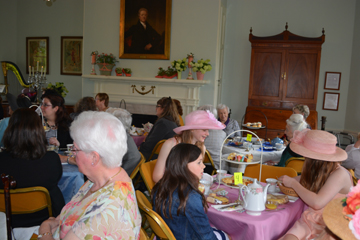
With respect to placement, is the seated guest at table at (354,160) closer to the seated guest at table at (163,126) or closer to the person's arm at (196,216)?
the seated guest at table at (163,126)

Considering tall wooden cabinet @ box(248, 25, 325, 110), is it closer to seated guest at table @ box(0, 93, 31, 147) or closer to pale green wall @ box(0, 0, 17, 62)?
seated guest at table @ box(0, 93, 31, 147)

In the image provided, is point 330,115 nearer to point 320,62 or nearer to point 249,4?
point 320,62

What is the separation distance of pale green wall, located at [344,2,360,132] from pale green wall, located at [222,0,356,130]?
4.5 inches

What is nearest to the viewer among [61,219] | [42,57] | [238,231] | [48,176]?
[61,219]

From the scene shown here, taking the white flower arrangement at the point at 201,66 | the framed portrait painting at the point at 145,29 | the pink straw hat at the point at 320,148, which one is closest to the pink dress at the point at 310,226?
the pink straw hat at the point at 320,148

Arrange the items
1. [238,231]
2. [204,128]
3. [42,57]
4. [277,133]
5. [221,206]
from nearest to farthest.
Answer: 1. [238,231]
2. [221,206]
3. [204,128]
4. [277,133]
5. [42,57]

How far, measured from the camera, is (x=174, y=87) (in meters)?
7.43

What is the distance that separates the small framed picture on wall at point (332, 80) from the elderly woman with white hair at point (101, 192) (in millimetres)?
7037

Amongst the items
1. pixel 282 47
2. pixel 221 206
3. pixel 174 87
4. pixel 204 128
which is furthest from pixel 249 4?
pixel 221 206

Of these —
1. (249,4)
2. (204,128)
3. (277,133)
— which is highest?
(249,4)

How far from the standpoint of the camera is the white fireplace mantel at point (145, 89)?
23.9 feet

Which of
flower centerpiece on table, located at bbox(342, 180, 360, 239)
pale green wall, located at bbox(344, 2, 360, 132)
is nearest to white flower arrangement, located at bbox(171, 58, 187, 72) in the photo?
pale green wall, located at bbox(344, 2, 360, 132)

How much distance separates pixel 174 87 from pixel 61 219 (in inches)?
236

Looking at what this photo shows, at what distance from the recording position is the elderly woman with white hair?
1359mm
